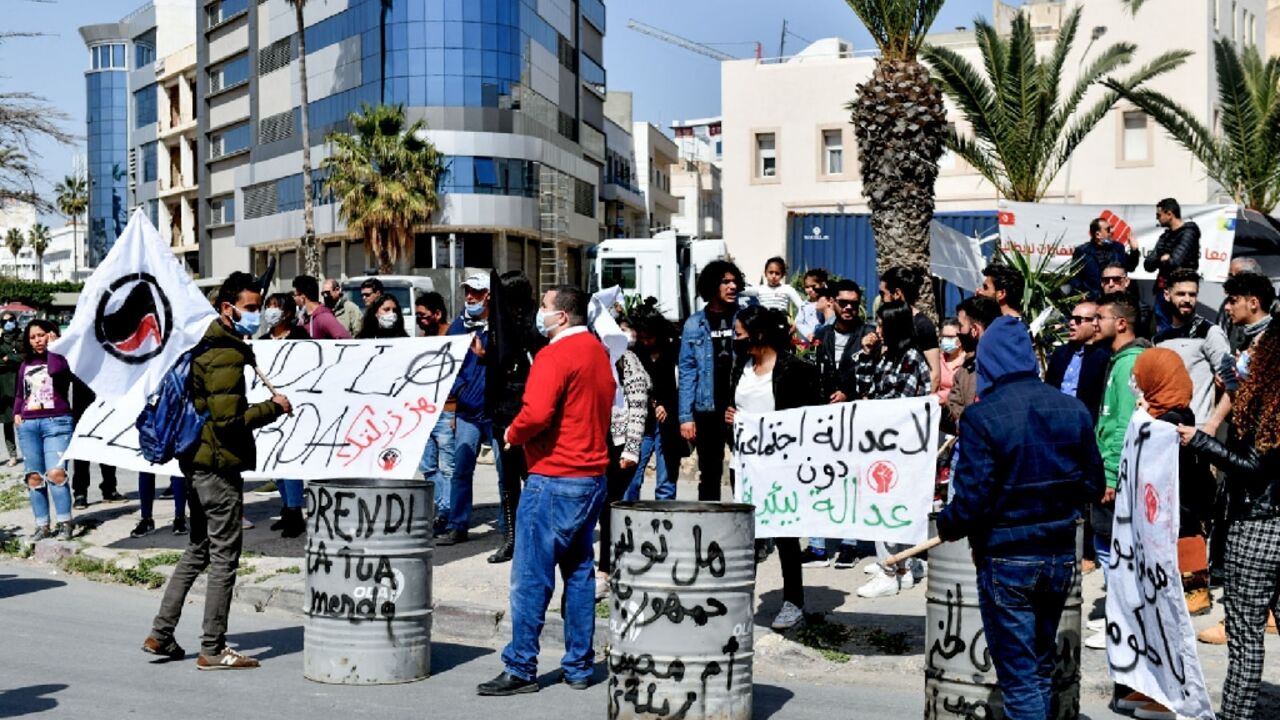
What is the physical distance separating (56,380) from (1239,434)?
10.4 meters

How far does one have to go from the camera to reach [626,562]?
673cm

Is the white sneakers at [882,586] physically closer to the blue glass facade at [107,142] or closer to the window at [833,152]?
the window at [833,152]

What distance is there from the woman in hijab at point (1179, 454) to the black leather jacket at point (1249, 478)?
0.32 m

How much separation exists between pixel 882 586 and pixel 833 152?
36.3m

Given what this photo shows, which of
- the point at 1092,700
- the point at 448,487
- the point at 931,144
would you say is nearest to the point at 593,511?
the point at 1092,700

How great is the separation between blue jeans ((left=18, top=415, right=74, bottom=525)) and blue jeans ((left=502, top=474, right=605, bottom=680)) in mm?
6954

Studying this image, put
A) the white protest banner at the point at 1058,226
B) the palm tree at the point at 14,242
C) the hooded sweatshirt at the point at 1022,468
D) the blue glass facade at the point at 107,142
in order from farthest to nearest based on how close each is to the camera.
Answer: the blue glass facade at the point at 107,142 < the palm tree at the point at 14,242 < the white protest banner at the point at 1058,226 < the hooded sweatshirt at the point at 1022,468

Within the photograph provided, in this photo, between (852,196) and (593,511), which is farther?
(852,196)

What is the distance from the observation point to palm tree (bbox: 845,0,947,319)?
20.8 metres

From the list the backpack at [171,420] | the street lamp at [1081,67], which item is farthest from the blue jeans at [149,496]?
the street lamp at [1081,67]

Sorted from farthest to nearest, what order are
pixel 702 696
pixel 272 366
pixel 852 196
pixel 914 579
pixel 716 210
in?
pixel 716 210, pixel 852 196, pixel 272 366, pixel 914 579, pixel 702 696

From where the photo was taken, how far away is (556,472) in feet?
24.2

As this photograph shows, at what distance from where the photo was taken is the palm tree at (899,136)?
20.8 meters

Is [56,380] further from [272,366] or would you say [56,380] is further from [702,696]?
[702,696]
